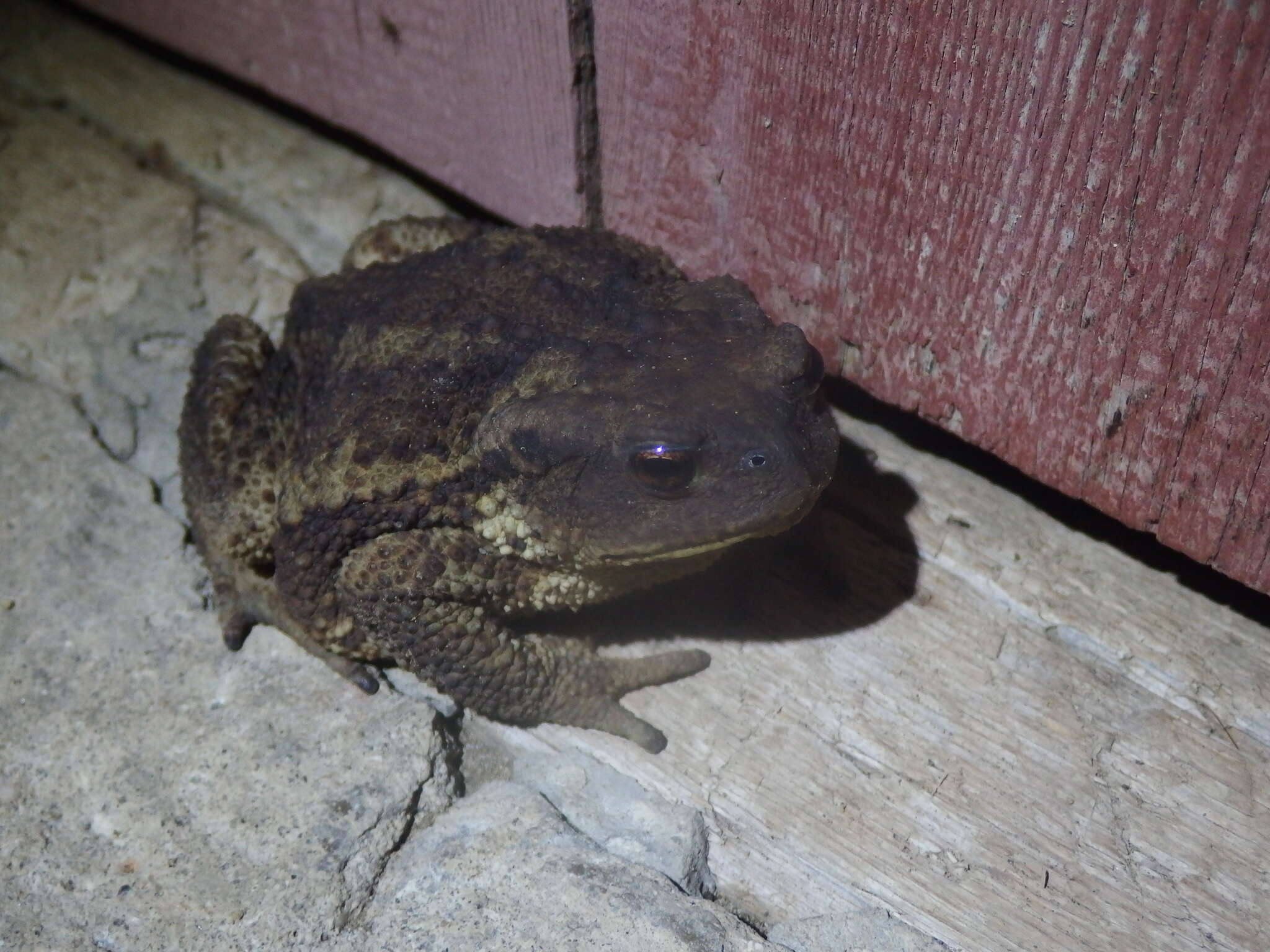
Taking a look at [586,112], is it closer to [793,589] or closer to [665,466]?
[665,466]

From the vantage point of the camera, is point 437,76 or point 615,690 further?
point 437,76

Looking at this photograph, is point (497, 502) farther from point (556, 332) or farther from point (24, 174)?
point (24, 174)

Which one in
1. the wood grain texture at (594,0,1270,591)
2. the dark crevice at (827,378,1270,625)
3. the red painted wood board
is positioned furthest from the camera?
the red painted wood board

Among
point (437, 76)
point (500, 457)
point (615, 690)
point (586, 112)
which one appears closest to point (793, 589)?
point (615, 690)

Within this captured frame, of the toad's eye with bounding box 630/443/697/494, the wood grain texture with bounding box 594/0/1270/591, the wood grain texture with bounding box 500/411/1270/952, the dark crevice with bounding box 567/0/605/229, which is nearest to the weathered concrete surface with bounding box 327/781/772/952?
the wood grain texture with bounding box 500/411/1270/952

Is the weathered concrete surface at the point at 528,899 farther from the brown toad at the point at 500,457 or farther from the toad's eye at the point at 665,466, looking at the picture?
the toad's eye at the point at 665,466

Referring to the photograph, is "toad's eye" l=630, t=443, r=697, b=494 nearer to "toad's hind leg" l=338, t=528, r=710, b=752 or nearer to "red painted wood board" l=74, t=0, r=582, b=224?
"toad's hind leg" l=338, t=528, r=710, b=752
